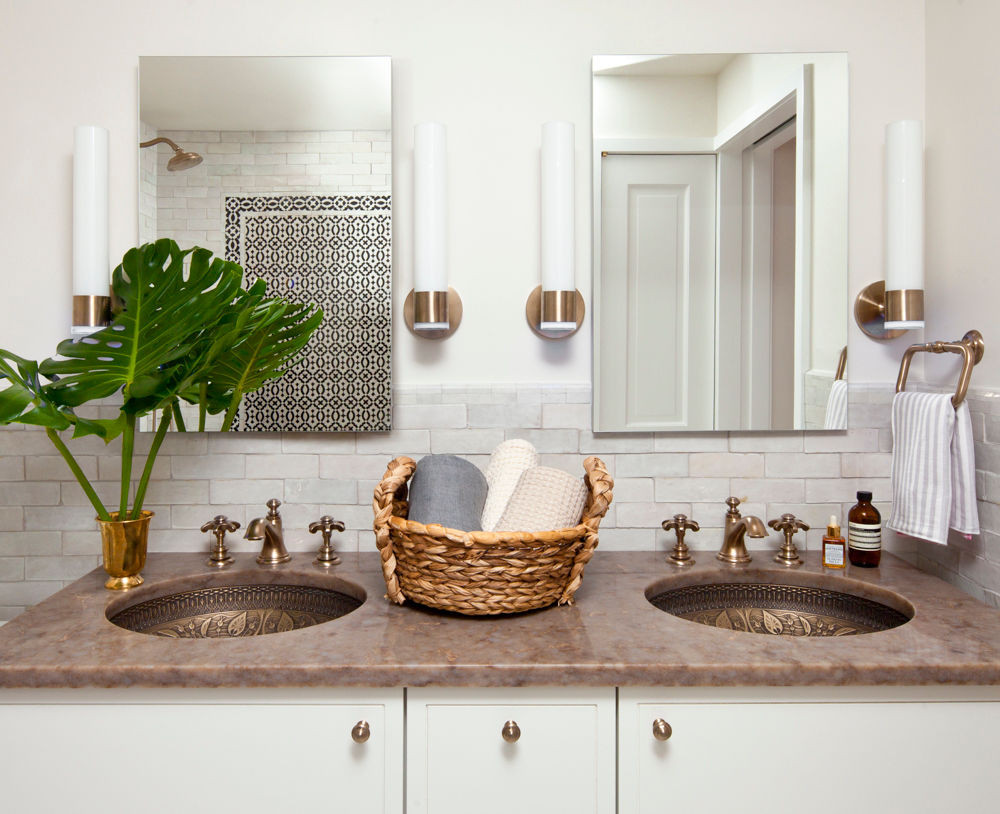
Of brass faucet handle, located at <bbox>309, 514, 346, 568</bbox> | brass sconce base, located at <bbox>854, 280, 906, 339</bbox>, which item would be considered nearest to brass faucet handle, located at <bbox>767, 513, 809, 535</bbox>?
brass sconce base, located at <bbox>854, 280, 906, 339</bbox>

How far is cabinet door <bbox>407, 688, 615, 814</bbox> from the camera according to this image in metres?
1.17

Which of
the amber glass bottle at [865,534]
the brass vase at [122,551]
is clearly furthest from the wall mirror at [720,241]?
the brass vase at [122,551]

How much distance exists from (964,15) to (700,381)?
0.94 meters

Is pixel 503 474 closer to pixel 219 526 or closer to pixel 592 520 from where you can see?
pixel 592 520

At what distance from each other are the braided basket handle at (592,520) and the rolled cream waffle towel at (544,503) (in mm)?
30

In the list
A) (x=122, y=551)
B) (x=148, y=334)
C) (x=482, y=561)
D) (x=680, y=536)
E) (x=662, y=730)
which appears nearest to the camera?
(x=662, y=730)

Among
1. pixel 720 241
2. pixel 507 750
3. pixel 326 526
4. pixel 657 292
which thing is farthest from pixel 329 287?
pixel 507 750

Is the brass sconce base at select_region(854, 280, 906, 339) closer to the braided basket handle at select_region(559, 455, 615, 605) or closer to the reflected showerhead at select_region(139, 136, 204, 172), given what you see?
the braided basket handle at select_region(559, 455, 615, 605)

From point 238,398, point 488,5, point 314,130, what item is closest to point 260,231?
point 314,130

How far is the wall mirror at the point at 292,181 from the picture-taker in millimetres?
1722

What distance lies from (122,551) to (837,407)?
62.5 inches

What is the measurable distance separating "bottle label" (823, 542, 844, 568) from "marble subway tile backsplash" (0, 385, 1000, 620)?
0.17 meters

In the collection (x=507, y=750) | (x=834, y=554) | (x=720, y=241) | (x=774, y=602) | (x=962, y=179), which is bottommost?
(x=507, y=750)

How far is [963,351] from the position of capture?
152 centimetres
